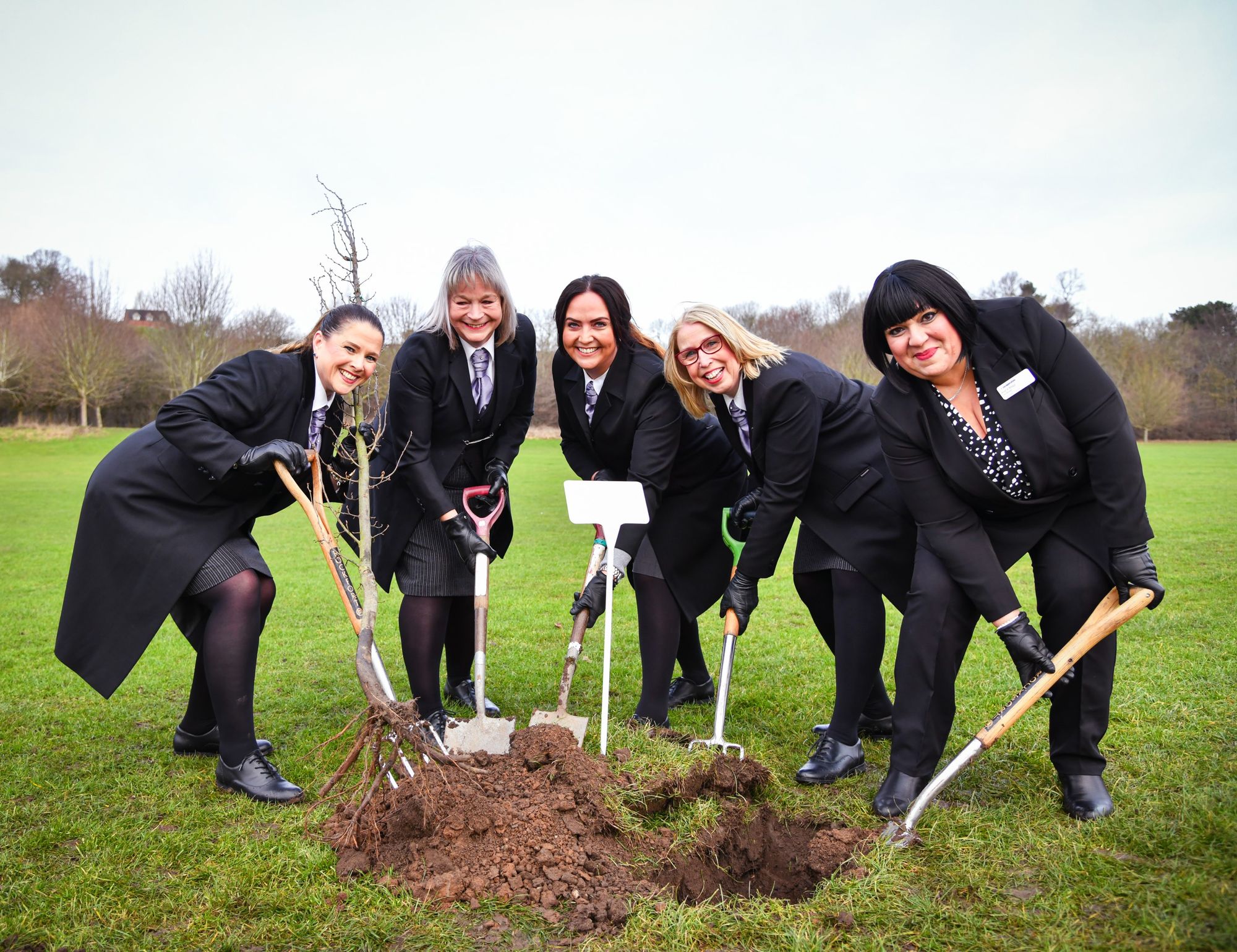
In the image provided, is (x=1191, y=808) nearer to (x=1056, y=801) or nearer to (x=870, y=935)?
(x=1056, y=801)

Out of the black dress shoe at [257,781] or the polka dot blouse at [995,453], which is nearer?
the polka dot blouse at [995,453]

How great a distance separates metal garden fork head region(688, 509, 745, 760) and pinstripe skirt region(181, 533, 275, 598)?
199 centimetres

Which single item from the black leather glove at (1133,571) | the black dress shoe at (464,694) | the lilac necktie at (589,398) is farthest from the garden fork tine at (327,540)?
the black leather glove at (1133,571)

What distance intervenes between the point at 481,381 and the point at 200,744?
87.4 inches

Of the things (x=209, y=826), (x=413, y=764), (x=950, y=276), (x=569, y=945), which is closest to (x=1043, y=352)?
(x=950, y=276)

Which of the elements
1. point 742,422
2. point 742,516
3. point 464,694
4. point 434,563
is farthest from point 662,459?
point 464,694

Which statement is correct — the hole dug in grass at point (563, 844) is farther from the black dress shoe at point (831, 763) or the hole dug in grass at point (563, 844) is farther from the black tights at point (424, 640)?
the black tights at point (424, 640)

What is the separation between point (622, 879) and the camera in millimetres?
2898

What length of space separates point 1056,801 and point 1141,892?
823mm

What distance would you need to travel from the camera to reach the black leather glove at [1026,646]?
317 centimetres

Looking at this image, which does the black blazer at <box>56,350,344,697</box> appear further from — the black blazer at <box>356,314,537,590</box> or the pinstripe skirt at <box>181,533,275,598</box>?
the black blazer at <box>356,314,537,590</box>

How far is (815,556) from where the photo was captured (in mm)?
4094

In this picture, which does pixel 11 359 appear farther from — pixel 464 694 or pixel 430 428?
pixel 430 428

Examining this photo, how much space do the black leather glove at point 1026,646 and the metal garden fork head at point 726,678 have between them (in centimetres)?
114
